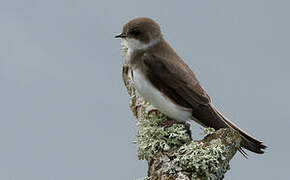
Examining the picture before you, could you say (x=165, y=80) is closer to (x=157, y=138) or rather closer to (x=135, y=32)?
(x=135, y=32)

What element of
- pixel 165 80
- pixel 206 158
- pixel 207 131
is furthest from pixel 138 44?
pixel 206 158

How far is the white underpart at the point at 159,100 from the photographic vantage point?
260 inches

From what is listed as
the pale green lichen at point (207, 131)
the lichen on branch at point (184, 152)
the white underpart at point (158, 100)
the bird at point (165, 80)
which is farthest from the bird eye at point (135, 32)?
the pale green lichen at point (207, 131)

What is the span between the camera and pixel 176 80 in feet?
22.2

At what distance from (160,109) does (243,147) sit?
3.27 ft

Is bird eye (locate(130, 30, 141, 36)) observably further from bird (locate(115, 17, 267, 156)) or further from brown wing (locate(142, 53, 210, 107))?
brown wing (locate(142, 53, 210, 107))

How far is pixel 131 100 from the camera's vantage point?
6977 millimetres

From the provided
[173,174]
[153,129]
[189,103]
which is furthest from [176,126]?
[173,174]

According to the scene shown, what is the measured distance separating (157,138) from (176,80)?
1091 mm

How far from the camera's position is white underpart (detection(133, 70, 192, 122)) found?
6.60 m

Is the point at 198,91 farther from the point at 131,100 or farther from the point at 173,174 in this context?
the point at 173,174

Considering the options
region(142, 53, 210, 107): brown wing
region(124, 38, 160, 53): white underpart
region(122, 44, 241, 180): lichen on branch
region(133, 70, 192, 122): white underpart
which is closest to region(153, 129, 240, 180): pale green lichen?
region(122, 44, 241, 180): lichen on branch

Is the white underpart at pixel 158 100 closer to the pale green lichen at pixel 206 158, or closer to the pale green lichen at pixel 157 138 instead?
the pale green lichen at pixel 157 138

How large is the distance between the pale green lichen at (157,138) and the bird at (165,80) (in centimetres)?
43
